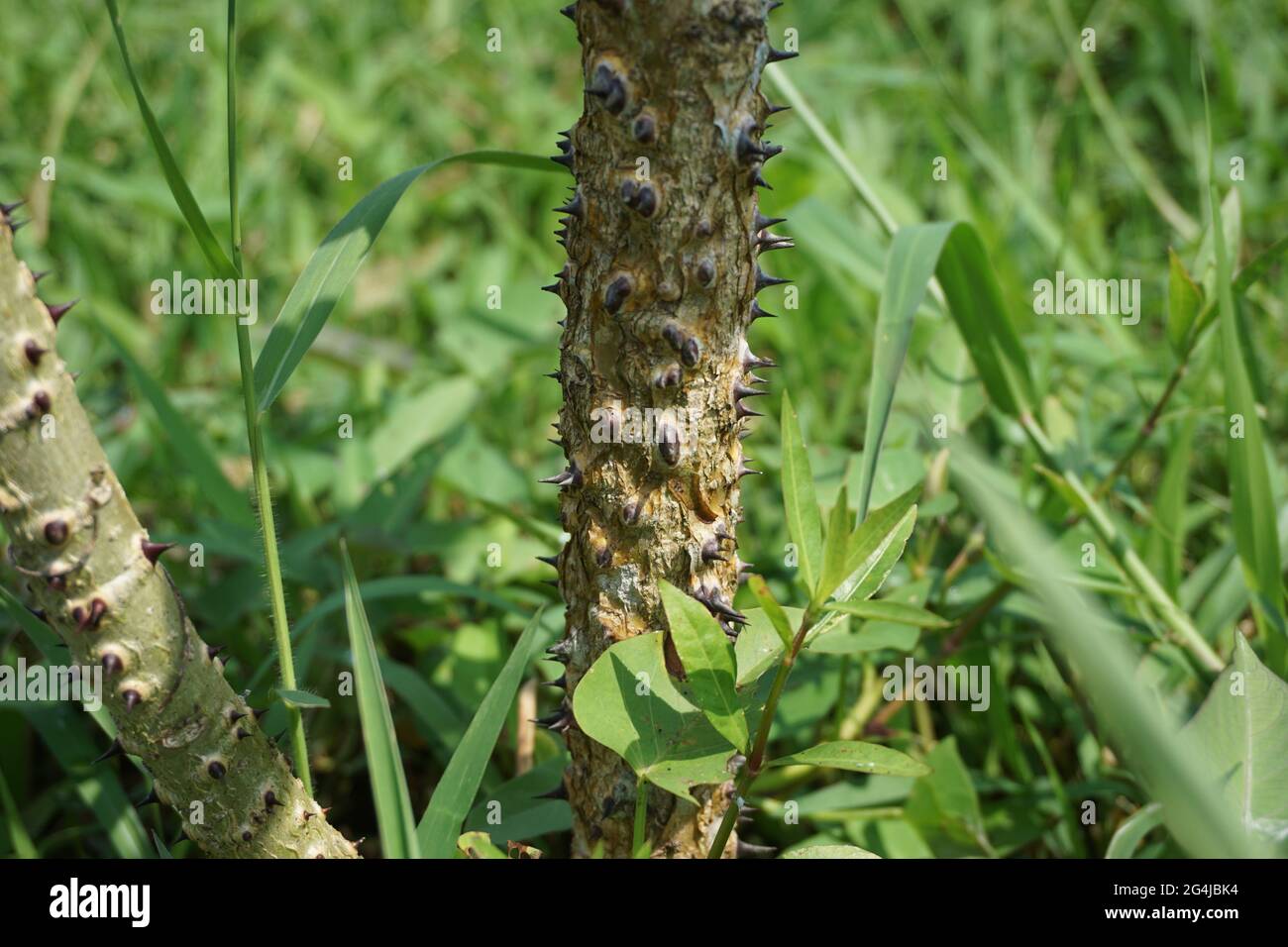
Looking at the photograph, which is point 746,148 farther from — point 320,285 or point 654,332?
point 320,285

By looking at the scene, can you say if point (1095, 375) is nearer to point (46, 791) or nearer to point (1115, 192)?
point (1115, 192)

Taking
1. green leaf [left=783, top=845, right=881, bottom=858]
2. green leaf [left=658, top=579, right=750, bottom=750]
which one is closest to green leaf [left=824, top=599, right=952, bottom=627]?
green leaf [left=658, top=579, right=750, bottom=750]

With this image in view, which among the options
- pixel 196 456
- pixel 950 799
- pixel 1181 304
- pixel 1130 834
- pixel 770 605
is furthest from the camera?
pixel 196 456

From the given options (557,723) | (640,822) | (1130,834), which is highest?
(557,723)

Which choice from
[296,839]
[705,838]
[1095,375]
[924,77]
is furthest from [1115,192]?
[296,839]

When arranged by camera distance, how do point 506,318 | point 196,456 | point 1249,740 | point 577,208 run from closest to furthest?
point 577,208
point 1249,740
point 196,456
point 506,318

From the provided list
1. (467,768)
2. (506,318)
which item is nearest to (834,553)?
(467,768)

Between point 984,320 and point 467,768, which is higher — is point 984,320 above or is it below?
above
